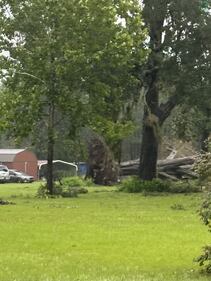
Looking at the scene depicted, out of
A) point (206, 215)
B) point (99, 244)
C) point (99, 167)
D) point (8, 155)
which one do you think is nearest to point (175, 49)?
point (99, 167)

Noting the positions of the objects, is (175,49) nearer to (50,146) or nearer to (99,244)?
(50,146)

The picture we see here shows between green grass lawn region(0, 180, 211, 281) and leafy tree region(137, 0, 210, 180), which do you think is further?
leafy tree region(137, 0, 210, 180)

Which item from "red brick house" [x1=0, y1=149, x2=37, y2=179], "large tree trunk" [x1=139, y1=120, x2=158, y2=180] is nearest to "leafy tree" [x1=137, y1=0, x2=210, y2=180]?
"large tree trunk" [x1=139, y1=120, x2=158, y2=180]

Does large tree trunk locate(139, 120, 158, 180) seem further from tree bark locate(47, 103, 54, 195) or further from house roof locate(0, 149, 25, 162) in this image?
house roof locate(0, 149, 25, 162)

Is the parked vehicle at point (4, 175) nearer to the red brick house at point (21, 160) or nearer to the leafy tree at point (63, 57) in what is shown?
the red brick house at point (21, 160)

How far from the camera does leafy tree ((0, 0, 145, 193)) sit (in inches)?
1252

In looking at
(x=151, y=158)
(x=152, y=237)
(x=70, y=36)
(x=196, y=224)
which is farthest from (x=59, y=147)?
(x=152, y=237)

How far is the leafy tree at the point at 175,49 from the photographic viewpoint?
1427 inches

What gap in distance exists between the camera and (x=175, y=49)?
37.0 metres

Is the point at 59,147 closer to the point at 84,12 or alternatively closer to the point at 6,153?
the point at 84,12

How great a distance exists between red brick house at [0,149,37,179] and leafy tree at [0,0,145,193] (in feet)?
206

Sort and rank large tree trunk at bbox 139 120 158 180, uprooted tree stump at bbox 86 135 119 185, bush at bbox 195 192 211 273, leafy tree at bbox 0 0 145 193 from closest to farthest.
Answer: bush at bbox 195 192 211 273, leafy tree at bbox 0 0 145 193, large tree trunk at bbox 139 120 158 180, uprooted tree stump at bbox 86 135 119 185

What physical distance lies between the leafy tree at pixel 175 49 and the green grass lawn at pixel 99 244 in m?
13.8

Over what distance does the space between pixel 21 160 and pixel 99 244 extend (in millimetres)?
83051
